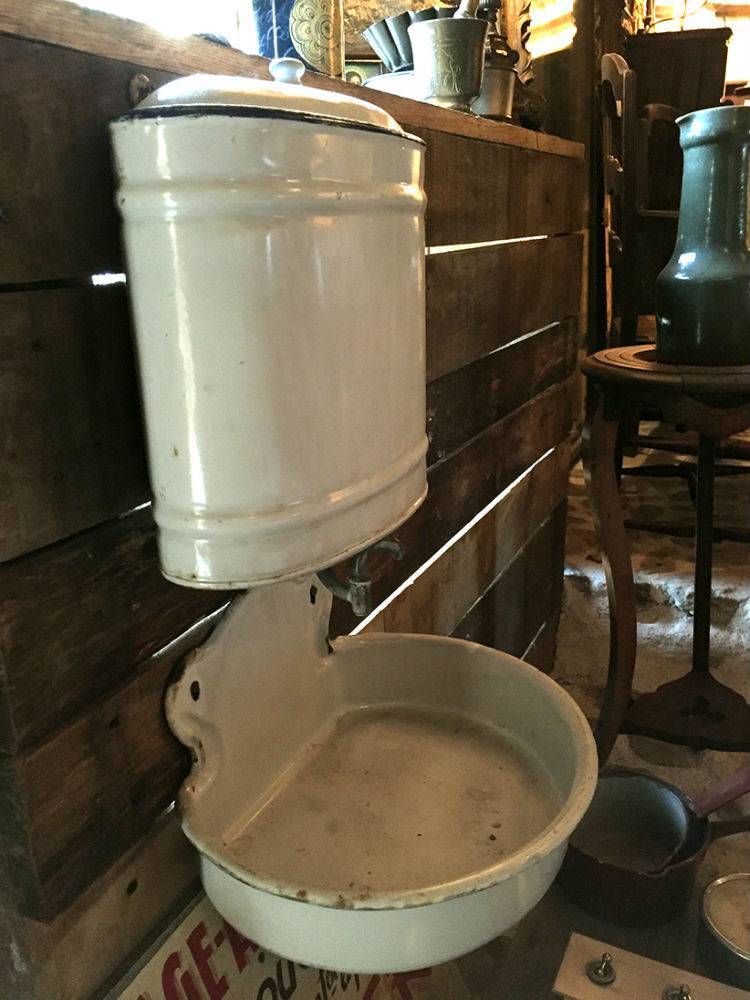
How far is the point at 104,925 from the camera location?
29.9 inches

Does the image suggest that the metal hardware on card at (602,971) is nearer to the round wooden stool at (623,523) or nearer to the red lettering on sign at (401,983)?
the red lettering on sign at (401,983)

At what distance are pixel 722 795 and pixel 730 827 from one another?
7 centimetres

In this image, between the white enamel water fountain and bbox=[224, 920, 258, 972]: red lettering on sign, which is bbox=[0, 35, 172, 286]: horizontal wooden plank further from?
bbox=[224, 920, 258, 972]: red lettering on sign

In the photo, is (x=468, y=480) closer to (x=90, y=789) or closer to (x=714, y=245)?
(x=714, y=245)

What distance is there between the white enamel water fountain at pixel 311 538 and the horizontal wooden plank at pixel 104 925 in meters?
0.05

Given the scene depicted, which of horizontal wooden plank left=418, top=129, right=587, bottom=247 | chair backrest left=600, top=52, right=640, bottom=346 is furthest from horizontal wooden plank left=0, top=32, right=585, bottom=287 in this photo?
chair backrest left=600, top=52, right=640, bottom=346

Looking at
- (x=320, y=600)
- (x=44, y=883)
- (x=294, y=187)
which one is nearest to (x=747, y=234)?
(x=320, y=600)

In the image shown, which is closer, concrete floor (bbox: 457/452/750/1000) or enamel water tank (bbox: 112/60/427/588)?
enamel water tank (bbox: 112/60/427/588)

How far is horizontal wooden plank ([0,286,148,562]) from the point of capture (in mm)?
595

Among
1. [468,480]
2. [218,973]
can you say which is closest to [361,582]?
[218,973]

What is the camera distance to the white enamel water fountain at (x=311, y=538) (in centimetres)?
55

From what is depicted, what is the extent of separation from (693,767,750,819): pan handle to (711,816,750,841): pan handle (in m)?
0.03

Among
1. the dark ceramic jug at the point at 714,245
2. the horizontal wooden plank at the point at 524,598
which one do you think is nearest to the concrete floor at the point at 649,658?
the horizontal wooden plank at the point at 524,598

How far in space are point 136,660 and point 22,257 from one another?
351 mm
